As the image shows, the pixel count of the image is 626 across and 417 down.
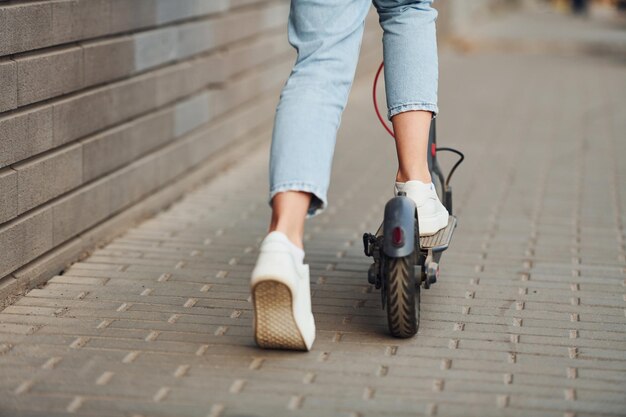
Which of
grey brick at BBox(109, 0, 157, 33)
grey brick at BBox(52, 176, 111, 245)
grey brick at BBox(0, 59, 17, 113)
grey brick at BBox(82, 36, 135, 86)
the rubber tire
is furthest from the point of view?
grey brick at BBox(109, 0, 157, 33)

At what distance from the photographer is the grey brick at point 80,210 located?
421 centimetres

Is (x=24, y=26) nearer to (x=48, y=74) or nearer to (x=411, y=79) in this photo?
(x=48, y=74)

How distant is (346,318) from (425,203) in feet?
1.45

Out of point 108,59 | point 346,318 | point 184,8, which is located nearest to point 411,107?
point 346,318

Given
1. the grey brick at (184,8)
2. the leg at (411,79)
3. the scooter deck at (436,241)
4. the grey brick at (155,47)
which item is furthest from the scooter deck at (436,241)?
Result: the grey brick at (184,8)

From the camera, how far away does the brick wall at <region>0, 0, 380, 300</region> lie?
12.6 ft

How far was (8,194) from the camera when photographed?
374 centimetres

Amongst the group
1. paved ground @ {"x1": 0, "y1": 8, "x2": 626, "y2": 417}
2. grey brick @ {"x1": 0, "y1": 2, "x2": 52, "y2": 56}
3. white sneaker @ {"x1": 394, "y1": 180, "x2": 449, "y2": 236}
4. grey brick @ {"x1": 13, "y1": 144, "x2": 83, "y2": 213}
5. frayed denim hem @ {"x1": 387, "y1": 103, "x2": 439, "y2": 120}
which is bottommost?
paved ground @ {"x1": 0, "y1": 8, "x2": 626, "y2": 417}

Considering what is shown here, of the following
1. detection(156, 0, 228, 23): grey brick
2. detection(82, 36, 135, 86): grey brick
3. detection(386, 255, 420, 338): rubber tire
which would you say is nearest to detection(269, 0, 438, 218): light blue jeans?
detection(386, 255, 420, 338): rubber tire

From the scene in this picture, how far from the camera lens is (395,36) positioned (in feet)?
11.6

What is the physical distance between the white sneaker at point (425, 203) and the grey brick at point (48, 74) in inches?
50.0

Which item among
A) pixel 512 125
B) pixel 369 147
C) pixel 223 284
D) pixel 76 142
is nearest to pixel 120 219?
pixel 76 142

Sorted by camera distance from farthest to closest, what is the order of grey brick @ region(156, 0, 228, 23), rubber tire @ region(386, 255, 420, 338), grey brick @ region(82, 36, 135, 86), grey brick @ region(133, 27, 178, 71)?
grey brick @ region(156, 0, 228, 23), grey brick @ region(133, 27, 178, 71), grey brick @ region(82, 36, 135, 86), rubber tire @ region(386, 255, 420, 338)

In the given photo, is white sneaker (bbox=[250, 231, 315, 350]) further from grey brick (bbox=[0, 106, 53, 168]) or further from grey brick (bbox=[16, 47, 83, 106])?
grey brick (bbox=[16, 47, 83, 106])
